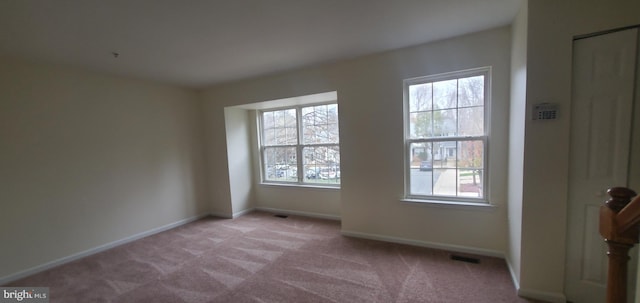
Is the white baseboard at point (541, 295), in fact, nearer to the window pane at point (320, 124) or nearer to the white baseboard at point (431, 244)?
the white baseboard at point (431, 244)

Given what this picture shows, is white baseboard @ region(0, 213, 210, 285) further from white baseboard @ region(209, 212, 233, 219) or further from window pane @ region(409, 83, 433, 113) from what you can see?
window pane @ region(409, 83, 433, 113)

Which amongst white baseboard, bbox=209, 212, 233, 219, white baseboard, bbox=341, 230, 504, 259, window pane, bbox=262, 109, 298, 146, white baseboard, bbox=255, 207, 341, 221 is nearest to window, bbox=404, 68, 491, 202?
white baseboard, bbox=341, 230, 504, 259

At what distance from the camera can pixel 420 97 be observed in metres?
2.83

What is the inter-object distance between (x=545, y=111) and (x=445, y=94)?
3.36ft

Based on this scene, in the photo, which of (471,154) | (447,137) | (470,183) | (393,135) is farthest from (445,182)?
(393,135)

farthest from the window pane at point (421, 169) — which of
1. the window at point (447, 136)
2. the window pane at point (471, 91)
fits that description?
the window pane at point (471, 91)

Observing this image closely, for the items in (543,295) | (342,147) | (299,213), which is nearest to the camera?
(543,295)

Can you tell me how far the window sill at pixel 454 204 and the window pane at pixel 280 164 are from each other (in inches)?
84.2

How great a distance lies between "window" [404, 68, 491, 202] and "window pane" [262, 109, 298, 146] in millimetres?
2091

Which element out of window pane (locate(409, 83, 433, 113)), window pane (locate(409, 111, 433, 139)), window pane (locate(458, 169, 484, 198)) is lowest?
window pane (locate(458, 169, 484, 198))

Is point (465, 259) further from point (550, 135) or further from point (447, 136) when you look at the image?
point (550, 135)

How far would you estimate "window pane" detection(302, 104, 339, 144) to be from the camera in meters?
3.92

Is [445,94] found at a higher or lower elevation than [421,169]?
higher

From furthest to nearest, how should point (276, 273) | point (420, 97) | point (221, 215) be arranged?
1. point (221, 215)
2. point (420, 97)
3. point (276, 273)
